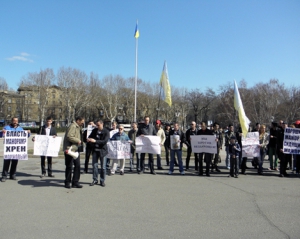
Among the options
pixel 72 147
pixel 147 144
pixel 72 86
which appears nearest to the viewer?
pixel 72 147

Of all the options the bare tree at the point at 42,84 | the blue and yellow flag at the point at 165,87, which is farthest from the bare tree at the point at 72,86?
the blue and yellow flag at the point at 165,87

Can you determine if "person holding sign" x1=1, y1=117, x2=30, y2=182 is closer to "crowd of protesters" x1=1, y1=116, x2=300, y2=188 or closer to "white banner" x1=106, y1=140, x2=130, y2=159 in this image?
"crowd of protesters" x1=1, y1=116, x2=300, y2=188

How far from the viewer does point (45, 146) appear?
31.4ft

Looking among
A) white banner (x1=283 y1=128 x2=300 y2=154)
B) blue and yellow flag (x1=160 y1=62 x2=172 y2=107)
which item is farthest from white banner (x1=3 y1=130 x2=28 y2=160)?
white banner (x1=283 y1=128 x2=300 y2=154)

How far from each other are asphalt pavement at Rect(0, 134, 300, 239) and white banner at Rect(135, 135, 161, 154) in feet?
4.55

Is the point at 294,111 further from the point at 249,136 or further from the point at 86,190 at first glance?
the point at 86,190

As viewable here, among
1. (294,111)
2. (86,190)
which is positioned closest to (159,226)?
(86,190)

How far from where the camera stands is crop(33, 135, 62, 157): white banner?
948cm

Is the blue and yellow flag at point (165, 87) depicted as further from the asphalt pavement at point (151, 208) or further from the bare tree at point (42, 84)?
the bare tree at point (42, 84)

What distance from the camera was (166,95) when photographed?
43.1 feet

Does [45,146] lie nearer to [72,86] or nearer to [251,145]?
[251,145]

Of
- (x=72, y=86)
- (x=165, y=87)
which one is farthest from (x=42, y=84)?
(x=165, y=87)

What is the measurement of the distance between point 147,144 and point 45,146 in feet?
12.1

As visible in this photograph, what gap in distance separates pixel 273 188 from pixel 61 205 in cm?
594
